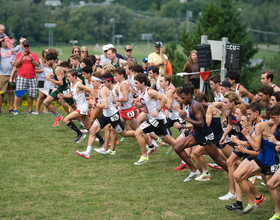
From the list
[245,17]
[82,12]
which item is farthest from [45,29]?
[245,17]

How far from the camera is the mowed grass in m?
6.04

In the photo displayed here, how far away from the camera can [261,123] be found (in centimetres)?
575

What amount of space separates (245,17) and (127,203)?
84898mm

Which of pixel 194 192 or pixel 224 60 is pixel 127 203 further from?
pixel 224 60

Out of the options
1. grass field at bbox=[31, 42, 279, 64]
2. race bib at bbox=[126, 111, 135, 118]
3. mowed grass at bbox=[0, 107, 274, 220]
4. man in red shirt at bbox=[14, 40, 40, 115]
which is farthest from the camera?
grass field at bbox=[31, 42, 279, 64]

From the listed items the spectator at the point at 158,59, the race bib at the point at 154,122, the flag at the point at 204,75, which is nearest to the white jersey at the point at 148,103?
the race bib at the point at 154,122

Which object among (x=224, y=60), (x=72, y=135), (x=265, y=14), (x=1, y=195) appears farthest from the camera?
(x=265, y=14)

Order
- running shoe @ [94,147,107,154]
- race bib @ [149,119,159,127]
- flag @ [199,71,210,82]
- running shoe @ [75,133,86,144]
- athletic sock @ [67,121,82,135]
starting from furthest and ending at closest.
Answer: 1. flag @ [199,71,210,82]
2. running shoe @ [75,133,86,144]
3. athletic sock @ [67,121,82,135]
4. running shoe @ [94,147,107,154]
5. race bib @ [149,119,159,127]

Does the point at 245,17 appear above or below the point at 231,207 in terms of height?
above

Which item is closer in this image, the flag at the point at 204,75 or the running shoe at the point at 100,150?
the running shoe at the point at 100,150

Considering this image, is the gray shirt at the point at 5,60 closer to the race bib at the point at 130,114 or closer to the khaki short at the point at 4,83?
the khaki short at the point at 4,83

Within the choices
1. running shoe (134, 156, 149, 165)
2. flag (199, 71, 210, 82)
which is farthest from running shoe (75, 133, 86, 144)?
flag (199, 71, 210, 82)

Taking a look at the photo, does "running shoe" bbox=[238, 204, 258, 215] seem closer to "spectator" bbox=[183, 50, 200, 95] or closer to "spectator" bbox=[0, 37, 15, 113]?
"spectator" bbox=[183, 50, 200, 95]

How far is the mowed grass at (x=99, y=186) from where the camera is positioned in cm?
604
